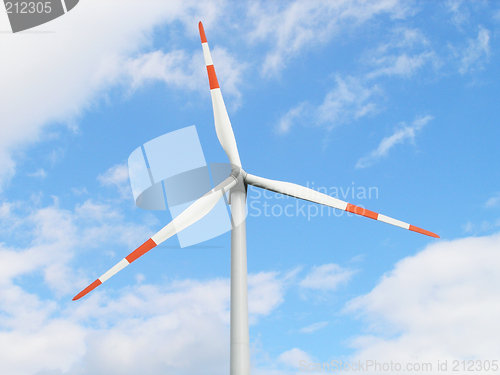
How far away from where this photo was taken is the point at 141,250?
20.0 metres

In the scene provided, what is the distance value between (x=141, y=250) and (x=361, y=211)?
11.6 meters

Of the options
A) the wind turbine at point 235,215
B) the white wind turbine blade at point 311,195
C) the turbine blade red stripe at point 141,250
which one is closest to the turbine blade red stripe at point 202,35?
the wind turbine at point 235,215

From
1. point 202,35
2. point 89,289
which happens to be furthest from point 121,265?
point 202,35

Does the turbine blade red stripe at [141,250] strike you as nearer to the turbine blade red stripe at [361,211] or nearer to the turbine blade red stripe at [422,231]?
the turbine blade red stripe at [361,211]

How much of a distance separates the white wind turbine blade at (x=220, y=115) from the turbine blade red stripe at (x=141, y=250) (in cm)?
623

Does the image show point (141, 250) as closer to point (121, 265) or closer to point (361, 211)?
Result: point (121, 265)

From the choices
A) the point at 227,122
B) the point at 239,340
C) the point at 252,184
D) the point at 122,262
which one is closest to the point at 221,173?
the point at 252,184

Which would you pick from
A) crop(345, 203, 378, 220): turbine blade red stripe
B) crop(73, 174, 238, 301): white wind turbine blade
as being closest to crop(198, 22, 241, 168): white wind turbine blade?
crop(73, 174, 238, 301): white wind turbine blade

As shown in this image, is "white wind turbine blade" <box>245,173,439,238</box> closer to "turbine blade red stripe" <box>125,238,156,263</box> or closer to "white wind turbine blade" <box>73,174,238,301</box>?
"white wind turbine blade" <box>73,174,238,301</box>

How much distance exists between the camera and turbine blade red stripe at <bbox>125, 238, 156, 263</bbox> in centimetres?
1986

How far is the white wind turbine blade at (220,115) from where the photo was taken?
23.9 meters

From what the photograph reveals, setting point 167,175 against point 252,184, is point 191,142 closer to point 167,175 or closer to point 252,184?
point 167,175

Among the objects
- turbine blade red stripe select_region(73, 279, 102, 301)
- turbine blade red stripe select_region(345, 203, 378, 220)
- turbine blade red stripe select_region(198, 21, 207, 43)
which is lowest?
turbine blade red stripe select_region(73, 279, 102, 301)

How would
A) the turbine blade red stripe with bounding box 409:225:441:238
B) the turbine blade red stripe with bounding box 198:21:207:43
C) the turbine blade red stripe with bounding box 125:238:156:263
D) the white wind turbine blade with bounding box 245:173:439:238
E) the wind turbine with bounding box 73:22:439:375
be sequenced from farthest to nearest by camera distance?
the turbine blade red stripe with bounding box 409:225:441:238
the turbine blade red stripe with bounding box 198:21:207:43
the white wind turbine blade with bounding box 245:173:439:238
the turbine blade red stripe with bounding box 125:238:156:263
the wind turbine with bounding box 73:22:439:375
